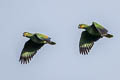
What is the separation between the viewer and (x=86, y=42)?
91.4 ft

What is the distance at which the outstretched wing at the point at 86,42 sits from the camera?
90.5ft

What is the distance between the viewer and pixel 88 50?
27.7 metres

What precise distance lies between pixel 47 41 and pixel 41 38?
407 millimetres

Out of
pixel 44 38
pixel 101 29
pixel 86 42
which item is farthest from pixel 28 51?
pixel 101 29

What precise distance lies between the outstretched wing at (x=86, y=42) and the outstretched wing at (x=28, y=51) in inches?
103

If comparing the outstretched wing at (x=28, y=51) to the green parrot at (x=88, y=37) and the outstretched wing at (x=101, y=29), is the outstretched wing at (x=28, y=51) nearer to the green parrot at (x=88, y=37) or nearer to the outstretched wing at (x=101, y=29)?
the green parrot at (x=88, y=37)

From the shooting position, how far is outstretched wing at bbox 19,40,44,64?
93.7 ft

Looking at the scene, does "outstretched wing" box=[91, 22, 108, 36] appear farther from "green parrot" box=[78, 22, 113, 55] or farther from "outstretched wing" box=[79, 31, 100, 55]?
"outstretched wing" box=[79, 31, 100, 55]

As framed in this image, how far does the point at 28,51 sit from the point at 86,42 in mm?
3562

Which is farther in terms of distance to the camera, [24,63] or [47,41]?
[24,63]

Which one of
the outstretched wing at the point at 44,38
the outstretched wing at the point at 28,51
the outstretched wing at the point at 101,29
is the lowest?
the outstretched wing at the point at 28,51

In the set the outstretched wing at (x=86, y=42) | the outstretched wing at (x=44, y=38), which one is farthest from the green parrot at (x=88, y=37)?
the outstretched wing at (x=44, y=38)

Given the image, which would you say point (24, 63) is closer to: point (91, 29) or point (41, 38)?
point (41, 38)

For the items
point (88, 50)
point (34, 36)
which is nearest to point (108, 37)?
point (88, 50)
